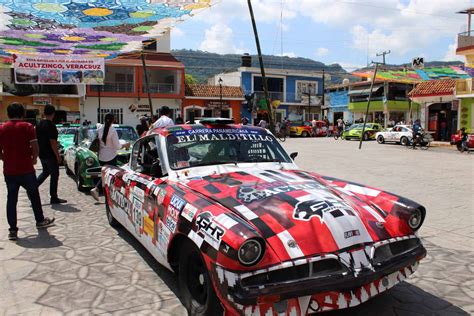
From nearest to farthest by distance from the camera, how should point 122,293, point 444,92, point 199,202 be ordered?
point 199,202, point 122,293, point 444,92

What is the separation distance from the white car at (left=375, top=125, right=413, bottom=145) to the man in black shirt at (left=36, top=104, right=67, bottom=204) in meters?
24.3

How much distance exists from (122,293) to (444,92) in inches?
1227

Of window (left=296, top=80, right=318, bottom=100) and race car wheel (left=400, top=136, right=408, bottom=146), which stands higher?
window (left=296, top=80, right=318, bottom=100)

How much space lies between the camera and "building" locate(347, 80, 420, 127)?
4438cm

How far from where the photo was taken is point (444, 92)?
2967cm

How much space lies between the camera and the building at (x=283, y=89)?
46081 millimetres

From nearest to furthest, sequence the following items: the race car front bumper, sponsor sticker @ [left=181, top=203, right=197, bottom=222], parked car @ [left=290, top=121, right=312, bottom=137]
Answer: the race car front bumper < sponsor sticker @ [left=181, top=203, right=197, bottom=222] < parked car @ [left=290, top=121, right=312, bottom=137]

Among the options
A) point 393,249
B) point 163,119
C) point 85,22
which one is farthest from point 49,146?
point 393,249

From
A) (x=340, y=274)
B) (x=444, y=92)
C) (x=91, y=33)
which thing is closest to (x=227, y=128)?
(x=340, y=274)

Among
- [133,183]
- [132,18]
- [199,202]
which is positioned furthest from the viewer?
[132,18]

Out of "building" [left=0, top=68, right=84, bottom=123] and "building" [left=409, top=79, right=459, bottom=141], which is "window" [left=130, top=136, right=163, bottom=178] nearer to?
"building" [left=409, top=79, right=459, bottom=141]

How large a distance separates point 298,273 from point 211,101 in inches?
1561

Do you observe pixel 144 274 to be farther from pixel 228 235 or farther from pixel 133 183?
pixel 228 235

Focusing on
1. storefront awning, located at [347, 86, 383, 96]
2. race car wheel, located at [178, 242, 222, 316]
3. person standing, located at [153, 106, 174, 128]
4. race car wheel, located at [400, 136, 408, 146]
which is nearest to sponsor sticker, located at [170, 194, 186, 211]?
race car wheel, located at [178, 242, 222, 316]
